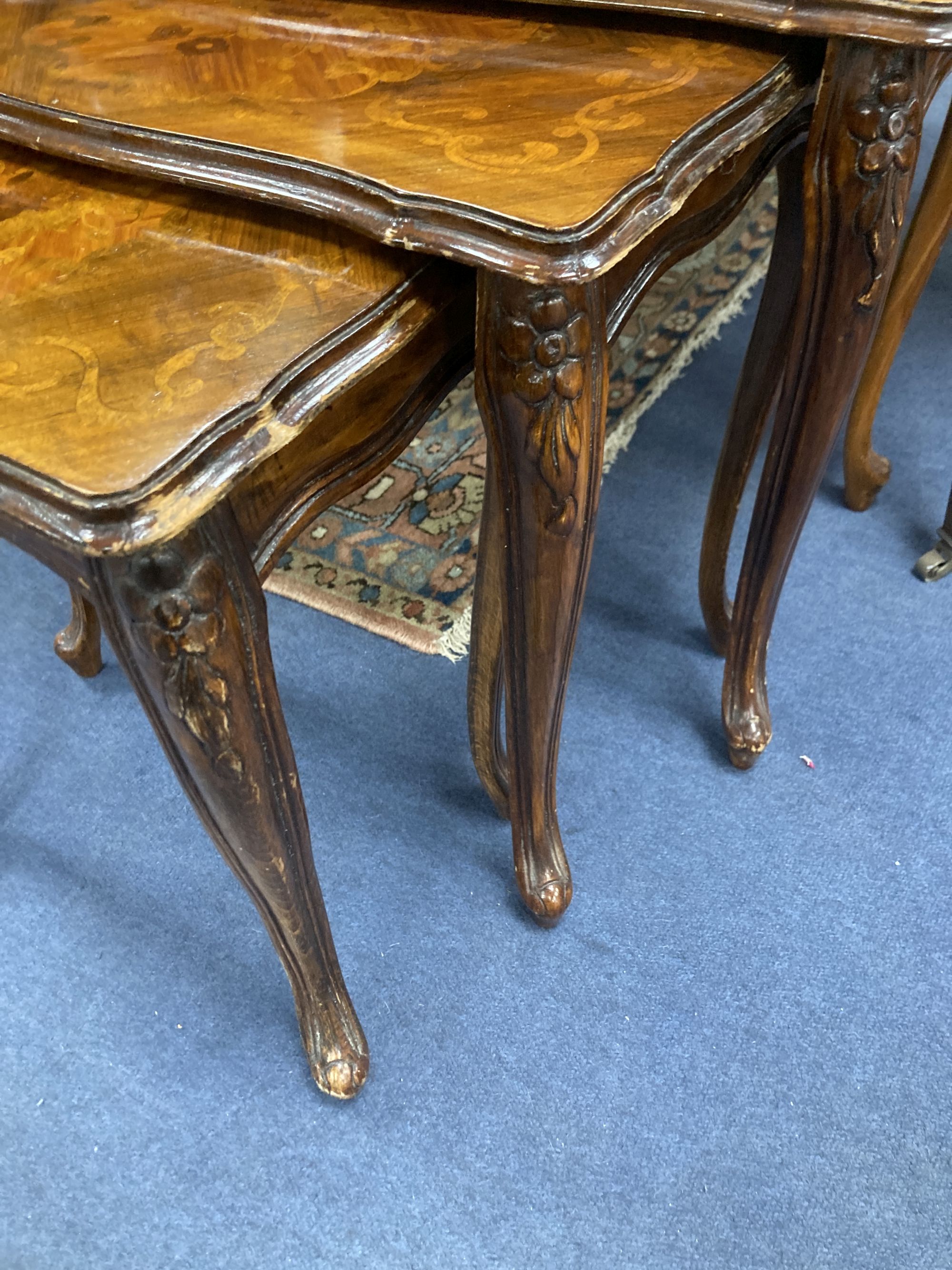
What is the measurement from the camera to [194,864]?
0.97 metres

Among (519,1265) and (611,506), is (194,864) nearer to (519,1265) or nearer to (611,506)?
(519,1265)

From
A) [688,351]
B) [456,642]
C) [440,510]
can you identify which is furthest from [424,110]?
[688,351]

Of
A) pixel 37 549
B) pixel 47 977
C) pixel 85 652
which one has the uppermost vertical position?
pixel 37 549

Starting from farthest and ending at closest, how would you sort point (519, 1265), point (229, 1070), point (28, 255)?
point (229, 1070)
point (519, 1265)
point (28, 255)

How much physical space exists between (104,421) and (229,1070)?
61 cm

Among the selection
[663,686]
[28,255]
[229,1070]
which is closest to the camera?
[28,255]

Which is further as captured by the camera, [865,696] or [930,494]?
[930,494]

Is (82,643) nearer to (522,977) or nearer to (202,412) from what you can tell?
(522,977)

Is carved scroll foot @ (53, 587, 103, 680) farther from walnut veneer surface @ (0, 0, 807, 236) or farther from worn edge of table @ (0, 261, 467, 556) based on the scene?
worn edge of table @ (0, 261, 467, 556)

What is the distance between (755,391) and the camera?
0.88m

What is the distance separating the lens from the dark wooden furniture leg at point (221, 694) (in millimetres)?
446

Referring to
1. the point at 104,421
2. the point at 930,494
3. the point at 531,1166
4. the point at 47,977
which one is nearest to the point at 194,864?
the point at 47,977

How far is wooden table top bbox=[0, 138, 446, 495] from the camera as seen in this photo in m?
0.42

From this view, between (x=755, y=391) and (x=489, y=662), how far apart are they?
33 cm
